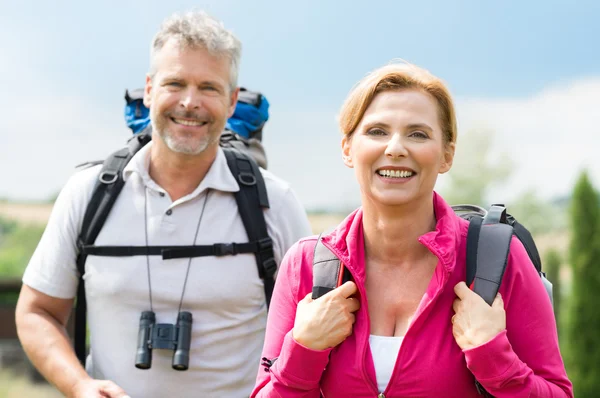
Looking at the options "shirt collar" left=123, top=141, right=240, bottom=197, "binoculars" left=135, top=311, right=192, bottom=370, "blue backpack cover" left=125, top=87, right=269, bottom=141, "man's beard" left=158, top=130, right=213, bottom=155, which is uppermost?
"blue backpack cover" left=125, top=87, right=269, bottom=141

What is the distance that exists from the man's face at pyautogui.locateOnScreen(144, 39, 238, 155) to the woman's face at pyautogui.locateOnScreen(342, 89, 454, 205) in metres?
1.14

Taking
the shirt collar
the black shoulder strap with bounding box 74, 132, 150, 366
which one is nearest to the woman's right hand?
the shirt collar

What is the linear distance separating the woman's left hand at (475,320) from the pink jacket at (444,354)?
3 cm

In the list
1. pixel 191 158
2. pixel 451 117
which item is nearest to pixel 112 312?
pixel 191 158

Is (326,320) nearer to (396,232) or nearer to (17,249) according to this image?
(396,232)

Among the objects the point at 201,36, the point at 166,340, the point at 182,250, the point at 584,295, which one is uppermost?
the point at 201,36

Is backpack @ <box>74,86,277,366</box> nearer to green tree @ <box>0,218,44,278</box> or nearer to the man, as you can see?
the man

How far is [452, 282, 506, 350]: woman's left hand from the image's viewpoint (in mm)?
2010

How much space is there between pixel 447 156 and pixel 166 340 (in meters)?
1.40

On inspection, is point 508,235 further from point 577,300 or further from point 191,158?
point 577,300

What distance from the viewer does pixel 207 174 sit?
10.9 feet

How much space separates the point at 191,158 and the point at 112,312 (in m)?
0.73

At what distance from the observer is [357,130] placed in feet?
7.45

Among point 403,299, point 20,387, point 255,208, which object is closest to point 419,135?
point 403,299
